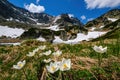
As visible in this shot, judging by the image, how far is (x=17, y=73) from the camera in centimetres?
659

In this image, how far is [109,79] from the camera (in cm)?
372

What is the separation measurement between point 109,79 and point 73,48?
5.87m

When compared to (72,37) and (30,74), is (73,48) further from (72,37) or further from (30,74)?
(72,37)

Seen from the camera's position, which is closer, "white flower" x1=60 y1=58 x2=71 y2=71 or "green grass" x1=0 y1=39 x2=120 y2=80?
"white flower" x1=60 y1=58 x2=71 y2=71

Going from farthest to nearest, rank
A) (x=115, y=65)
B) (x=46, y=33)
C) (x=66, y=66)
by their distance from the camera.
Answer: (x=46, y=33), (x=115, y=65), (x=66, y=66)

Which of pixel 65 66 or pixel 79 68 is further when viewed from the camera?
pixel 79 68

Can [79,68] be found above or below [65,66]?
below

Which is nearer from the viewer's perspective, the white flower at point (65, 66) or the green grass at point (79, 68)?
the white flower at point (65, 66)

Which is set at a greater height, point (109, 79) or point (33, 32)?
point (33, 32)

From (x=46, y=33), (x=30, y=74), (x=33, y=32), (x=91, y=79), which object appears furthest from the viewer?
(x=33, y=32)

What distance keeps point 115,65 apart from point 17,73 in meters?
2.81

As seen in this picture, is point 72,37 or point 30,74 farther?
point 72,37

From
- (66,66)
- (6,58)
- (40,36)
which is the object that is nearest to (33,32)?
(40,36)

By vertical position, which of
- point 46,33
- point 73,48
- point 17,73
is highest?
point 46,33
